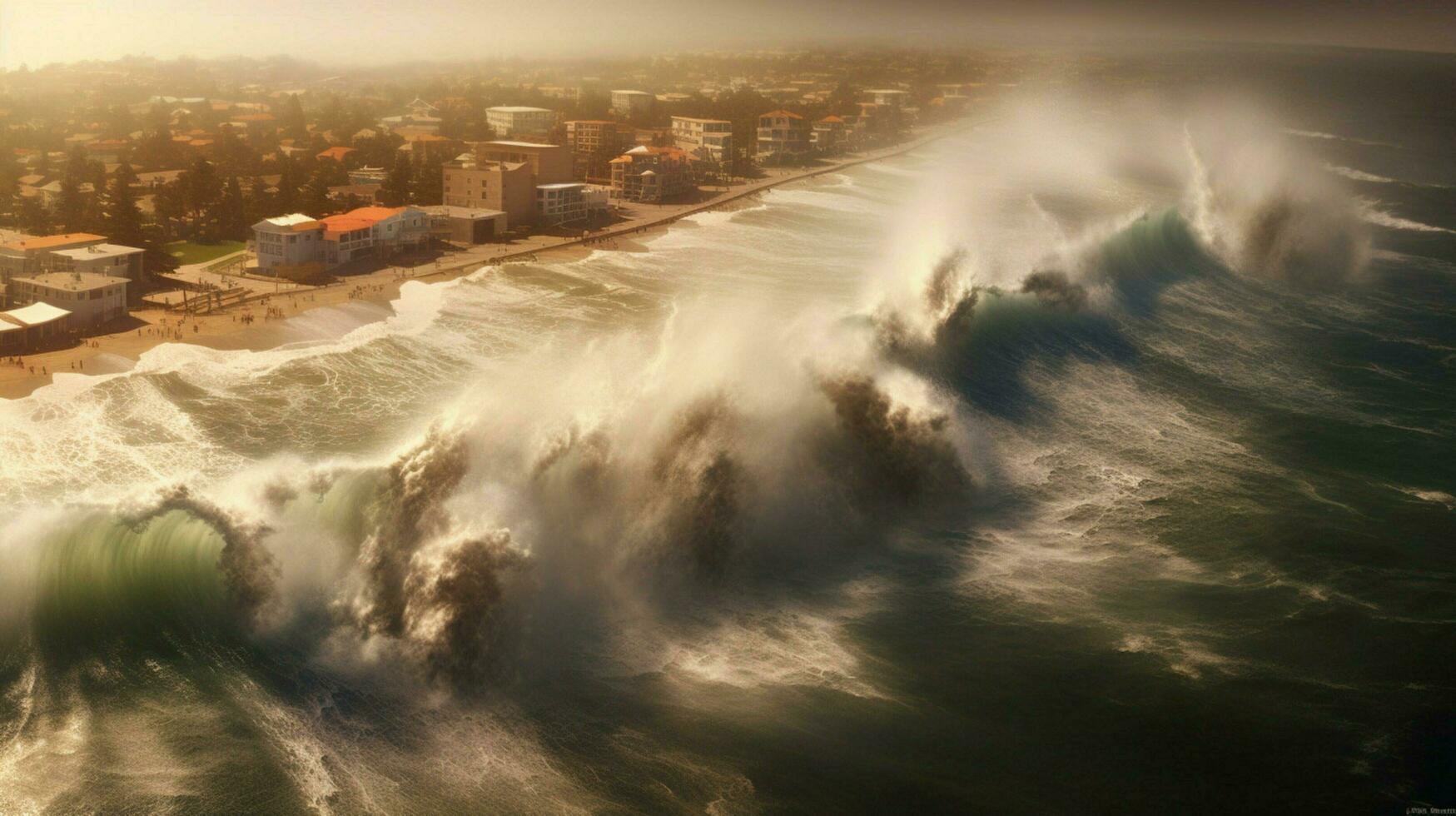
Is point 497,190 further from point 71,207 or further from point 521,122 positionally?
point 521,122

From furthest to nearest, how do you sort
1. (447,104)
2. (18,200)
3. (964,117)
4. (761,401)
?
(964,117) → (447,104) → (18,200) → (761,401)

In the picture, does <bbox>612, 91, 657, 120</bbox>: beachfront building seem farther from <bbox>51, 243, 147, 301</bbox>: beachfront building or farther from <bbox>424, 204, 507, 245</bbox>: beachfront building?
<bbox>51, 243, 147, 301</bbox>: beachfront building

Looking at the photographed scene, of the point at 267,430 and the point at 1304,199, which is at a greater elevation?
the point at 1304,199

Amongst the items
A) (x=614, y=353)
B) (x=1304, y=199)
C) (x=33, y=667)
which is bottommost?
(x=33, y=667)

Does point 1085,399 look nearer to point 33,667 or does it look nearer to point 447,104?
point 33,667

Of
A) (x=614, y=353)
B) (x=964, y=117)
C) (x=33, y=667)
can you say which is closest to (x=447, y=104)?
(x=964, y=117)

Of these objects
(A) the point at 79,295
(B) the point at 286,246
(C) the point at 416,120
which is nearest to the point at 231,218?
(B) the point at 286,246

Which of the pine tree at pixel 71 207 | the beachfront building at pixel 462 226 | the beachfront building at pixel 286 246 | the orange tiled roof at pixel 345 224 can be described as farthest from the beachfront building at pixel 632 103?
the beachfront building at pixel 286 246
